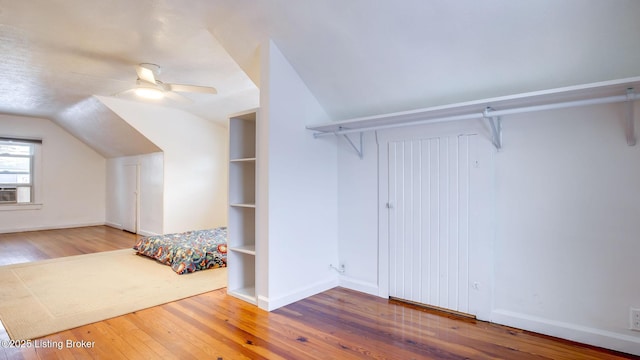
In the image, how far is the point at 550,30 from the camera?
2.07 meters

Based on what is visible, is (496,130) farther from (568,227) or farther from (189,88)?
(189,88)

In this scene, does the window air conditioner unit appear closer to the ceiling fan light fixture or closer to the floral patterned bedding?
the floral patterned bedding

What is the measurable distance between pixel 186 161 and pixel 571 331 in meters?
6.11

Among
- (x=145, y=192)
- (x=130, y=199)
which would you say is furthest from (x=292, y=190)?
(x=130, y=199)

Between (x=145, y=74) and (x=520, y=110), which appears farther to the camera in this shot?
(x=145, y=74)

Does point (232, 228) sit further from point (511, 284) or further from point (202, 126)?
point (202, 126)

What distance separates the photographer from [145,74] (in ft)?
11.4

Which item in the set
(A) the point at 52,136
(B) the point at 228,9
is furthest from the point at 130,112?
(B) the point at 228,9

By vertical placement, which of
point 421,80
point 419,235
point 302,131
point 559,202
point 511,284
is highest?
point 421,80

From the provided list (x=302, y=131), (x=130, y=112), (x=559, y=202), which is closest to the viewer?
(x=559, y=202)

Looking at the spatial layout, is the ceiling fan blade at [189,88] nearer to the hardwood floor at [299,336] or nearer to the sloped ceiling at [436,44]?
the sloped ceiling at [436,44]

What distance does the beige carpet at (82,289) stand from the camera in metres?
2.66

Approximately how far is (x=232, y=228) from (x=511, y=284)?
2430 mm

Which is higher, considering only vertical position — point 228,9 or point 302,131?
point 228,9
